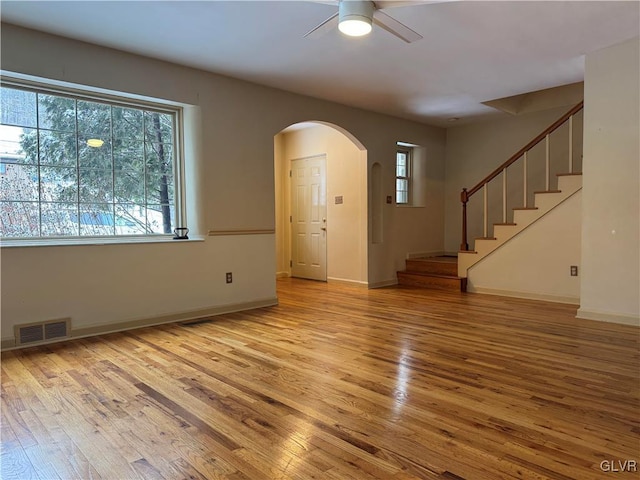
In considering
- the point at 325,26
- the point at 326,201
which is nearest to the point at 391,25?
the point at 325,26

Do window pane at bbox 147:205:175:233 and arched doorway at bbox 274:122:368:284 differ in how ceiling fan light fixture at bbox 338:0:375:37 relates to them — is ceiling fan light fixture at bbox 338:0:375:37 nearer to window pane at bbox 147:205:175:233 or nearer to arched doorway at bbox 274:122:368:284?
window pane at bbox 147:205:175:233

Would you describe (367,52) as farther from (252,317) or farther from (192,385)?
(192,385)

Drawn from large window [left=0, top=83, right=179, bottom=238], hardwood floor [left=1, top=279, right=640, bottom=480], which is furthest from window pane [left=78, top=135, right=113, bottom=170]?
hardwood floor [left=1, top=279, right=640, bottom=480]

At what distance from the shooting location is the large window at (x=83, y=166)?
3629 millimetres

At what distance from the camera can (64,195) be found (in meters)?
3.88

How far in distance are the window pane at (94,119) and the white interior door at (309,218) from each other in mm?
3675

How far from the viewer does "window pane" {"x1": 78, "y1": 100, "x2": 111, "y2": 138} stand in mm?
3984

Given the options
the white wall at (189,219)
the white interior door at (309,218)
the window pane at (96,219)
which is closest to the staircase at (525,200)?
the white interior door at (309,218)

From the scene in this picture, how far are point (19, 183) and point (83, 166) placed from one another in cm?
53

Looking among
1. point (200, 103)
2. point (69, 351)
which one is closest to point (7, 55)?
point (200, 103)

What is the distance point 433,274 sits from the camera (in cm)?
664

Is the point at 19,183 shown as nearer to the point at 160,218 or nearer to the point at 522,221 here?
the point at 160,218

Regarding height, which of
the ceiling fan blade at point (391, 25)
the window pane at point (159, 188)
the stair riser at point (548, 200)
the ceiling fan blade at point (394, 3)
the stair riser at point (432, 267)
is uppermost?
the ceiling fan blade at point (394, 3)

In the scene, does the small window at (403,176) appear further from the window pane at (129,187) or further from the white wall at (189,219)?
the window pane at (129,187)
